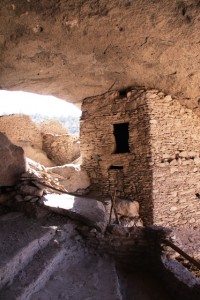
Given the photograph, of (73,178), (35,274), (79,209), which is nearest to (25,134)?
(73,178)

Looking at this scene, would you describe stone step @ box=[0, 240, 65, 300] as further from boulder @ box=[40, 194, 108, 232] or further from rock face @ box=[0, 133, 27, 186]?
rock face @ box=[0, 133, 27, 186]

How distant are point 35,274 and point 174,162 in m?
4.62

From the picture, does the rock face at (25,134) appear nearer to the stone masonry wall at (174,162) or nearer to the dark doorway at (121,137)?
the dark doorway at (121,137)

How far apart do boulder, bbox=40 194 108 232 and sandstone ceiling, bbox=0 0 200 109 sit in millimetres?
2977

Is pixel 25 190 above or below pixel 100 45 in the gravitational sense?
below

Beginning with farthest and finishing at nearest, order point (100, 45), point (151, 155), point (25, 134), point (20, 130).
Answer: point (25, 134), point (20, 130), point (151, 155), point (100, 45)

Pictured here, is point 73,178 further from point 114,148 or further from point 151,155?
point 151,155

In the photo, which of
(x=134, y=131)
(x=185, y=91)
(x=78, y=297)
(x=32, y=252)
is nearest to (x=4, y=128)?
(x=134, y=131)

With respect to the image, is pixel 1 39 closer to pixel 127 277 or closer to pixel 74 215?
pixel 74 215

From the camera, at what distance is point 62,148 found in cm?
1126

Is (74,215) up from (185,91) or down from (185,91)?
down

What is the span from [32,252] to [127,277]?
4.66 feet

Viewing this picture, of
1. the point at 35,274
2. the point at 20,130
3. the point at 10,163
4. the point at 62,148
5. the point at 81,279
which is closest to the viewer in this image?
the point at 35,274

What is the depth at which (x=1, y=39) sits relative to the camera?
4730 mm
